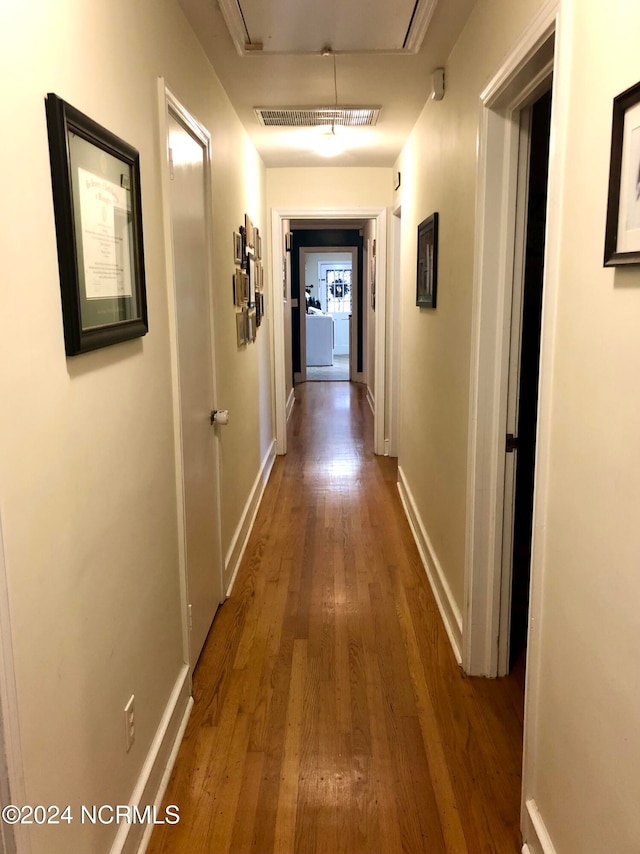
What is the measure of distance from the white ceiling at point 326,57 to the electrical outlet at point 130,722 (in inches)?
84.0

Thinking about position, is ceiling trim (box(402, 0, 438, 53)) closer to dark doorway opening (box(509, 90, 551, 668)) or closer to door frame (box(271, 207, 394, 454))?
dark doorway opening (box(509, 90, 551, 668))

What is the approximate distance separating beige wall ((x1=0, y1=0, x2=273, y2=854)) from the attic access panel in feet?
0.82

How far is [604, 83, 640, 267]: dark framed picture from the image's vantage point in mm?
1063

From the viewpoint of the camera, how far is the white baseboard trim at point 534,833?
1527mm

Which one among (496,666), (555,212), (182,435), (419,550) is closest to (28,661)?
(182,435)

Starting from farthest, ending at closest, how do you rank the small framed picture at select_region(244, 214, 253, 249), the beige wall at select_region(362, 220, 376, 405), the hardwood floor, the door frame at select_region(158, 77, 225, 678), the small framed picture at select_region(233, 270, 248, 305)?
the beige wall at select_region(362, 220, 376, 405) < the small framed picture at select_region(244, 214, 253, 249) < the small framed picture at select_region(233, 270, 248, 305) < the door frame at select_region(158, 77, 225, 678) < the hardwood floor

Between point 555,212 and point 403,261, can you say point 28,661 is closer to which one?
point 555,212

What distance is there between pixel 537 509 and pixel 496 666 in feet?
3.71

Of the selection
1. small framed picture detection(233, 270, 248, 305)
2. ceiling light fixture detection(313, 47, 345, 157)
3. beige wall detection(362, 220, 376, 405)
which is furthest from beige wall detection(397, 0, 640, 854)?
beige wall detection(362, 220, 376, 405)

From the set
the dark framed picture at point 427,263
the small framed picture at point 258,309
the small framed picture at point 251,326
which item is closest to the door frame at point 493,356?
the dark framed picture at point 427,263

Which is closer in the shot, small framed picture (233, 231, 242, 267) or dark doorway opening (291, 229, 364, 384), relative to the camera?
small framed picture (233, 231, 242, 267)

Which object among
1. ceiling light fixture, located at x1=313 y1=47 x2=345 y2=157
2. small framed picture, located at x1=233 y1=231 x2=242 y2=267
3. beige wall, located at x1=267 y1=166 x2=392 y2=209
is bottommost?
small framed picture, located at x1=233 y1=231 x2=242 y2=267

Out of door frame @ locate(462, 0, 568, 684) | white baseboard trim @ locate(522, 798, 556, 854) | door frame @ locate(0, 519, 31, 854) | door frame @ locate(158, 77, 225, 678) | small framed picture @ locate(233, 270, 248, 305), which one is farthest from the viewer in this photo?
small framed picture @ locate(233, 270, 248, 305)

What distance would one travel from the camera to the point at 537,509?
1.57 meters
